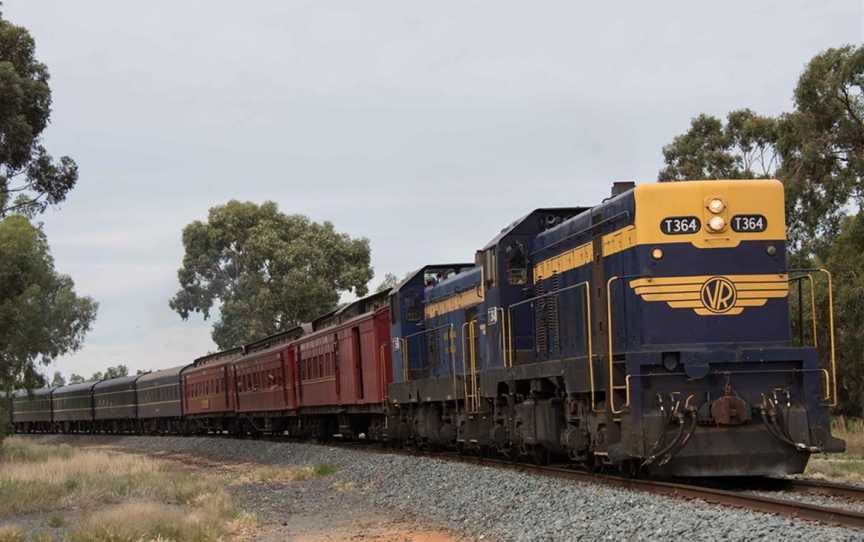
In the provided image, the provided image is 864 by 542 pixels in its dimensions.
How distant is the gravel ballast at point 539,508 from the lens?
8.80m

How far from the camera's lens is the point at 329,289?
5875 centimetres

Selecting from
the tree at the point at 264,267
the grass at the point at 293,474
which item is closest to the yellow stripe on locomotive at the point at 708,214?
the grass at the point at 293,474

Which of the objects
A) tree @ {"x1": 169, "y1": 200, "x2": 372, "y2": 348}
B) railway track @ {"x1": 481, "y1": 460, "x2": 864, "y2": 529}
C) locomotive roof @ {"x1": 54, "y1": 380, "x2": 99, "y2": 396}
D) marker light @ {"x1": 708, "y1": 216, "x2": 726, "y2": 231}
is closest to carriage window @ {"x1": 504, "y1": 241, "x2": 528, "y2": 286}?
railway track @ {"x1": 481, "y1": 460, "x2": 864, "y2": 529}

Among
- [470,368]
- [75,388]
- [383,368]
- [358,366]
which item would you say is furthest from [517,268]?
[75,388]

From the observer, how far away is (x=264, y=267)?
206 ft

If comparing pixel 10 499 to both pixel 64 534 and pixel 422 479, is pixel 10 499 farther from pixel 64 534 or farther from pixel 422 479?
pixel 422 479

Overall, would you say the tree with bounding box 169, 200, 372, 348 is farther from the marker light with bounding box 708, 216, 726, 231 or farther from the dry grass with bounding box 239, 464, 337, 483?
the marker light with bounding box 708, 216, 726, 231

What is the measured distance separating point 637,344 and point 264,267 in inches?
2018

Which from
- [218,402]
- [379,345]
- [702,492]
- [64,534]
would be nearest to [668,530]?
[702,492]

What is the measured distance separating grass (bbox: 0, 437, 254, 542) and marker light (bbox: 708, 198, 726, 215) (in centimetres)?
660

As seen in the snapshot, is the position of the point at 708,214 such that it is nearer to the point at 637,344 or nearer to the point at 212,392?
the point at 637,344

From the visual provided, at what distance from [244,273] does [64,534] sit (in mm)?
53205

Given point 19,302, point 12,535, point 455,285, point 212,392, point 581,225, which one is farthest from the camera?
point 212,392

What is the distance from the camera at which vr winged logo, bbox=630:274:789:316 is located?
1280 centimetres
